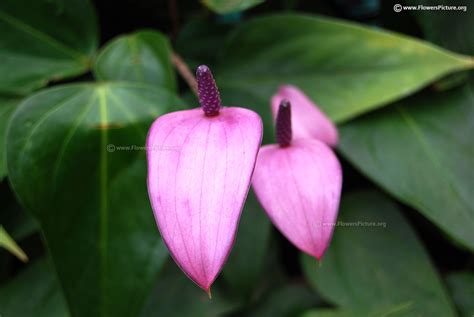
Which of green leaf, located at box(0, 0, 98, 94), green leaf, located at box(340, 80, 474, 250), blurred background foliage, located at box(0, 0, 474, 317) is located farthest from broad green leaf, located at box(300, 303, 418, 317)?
green leaf, located at box(0, 0, 98, 94)

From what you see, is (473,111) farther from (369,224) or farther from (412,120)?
(369,224)

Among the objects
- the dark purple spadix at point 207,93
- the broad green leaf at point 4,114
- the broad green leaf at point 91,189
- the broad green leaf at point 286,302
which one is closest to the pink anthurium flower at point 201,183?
the dark purple spadix at point 207,93

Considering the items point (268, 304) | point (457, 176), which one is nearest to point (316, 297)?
point (268, 304)

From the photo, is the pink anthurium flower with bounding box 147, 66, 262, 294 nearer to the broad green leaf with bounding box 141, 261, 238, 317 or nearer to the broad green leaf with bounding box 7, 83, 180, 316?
the broad green leaf with bounding box 7, 83, 180, 316

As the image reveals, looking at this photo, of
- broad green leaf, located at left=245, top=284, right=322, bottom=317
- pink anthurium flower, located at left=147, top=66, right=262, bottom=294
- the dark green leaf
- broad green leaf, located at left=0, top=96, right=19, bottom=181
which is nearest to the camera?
pink anthurium flower, located at left=147, top=66, right=262, bottom=294

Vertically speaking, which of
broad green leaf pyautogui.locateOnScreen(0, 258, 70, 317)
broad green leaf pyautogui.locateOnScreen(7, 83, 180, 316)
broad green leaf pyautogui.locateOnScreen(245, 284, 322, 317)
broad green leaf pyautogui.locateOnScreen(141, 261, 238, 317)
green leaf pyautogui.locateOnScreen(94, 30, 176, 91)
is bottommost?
broad green leaf pyautogui.locateOnScreen(245, 284, 322, 317)

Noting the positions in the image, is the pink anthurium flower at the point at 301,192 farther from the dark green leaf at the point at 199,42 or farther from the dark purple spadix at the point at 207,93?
the dark green leaf at the point at 199,42
